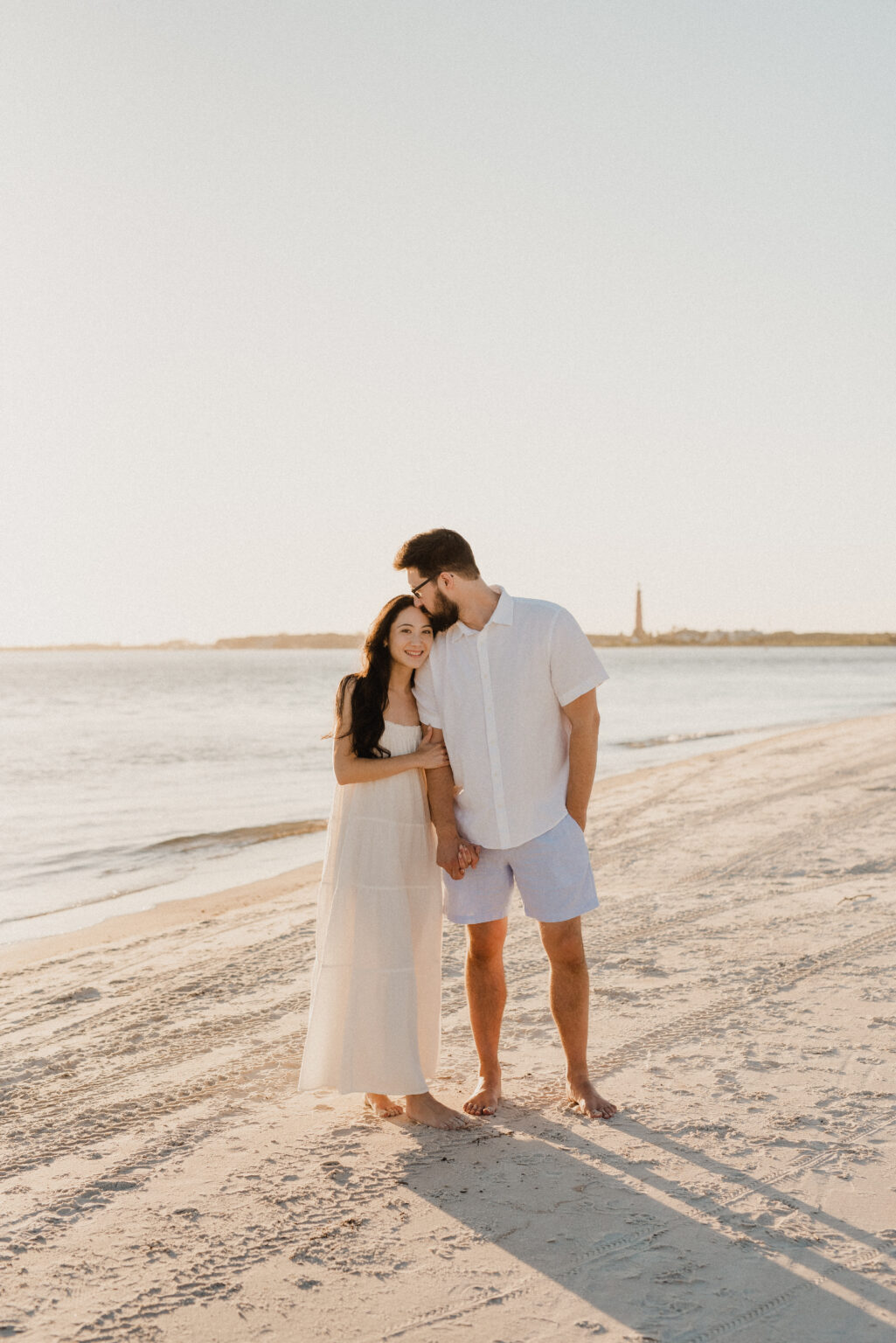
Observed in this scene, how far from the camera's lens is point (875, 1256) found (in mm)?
2670

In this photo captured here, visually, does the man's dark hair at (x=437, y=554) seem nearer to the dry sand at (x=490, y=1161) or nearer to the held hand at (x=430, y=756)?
the held hand at (x=430, y=756)

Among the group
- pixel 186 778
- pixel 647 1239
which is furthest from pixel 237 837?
pixel 647 1239

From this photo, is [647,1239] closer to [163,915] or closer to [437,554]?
[437,554]

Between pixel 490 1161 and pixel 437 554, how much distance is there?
6.62 ft

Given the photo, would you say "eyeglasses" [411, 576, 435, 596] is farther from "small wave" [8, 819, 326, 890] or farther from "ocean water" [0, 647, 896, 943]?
"small wave" [8, 819, 326, 890]

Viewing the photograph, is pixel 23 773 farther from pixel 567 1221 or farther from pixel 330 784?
pixel 567 1221

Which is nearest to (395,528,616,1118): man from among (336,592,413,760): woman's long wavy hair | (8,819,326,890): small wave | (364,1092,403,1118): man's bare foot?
(336,592,413,760): woman's long wavy hair

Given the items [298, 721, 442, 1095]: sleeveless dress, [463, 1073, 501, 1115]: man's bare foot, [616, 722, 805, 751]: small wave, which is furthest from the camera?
[616, 722, 805, 751]: small wave

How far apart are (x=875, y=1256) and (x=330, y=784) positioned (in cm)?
1337

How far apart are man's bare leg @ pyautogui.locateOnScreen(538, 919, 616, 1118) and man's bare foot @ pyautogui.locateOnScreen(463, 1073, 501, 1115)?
27 centimetres

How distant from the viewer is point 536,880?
3.61 metres

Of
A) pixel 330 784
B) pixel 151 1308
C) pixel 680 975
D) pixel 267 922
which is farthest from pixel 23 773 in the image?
pixel 151 1308

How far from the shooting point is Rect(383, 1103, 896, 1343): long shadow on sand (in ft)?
8.05

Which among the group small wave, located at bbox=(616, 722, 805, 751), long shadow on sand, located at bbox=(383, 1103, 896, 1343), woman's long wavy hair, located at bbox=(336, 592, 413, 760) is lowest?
small wave, located at bbox=(616, 722, 805, 751)
